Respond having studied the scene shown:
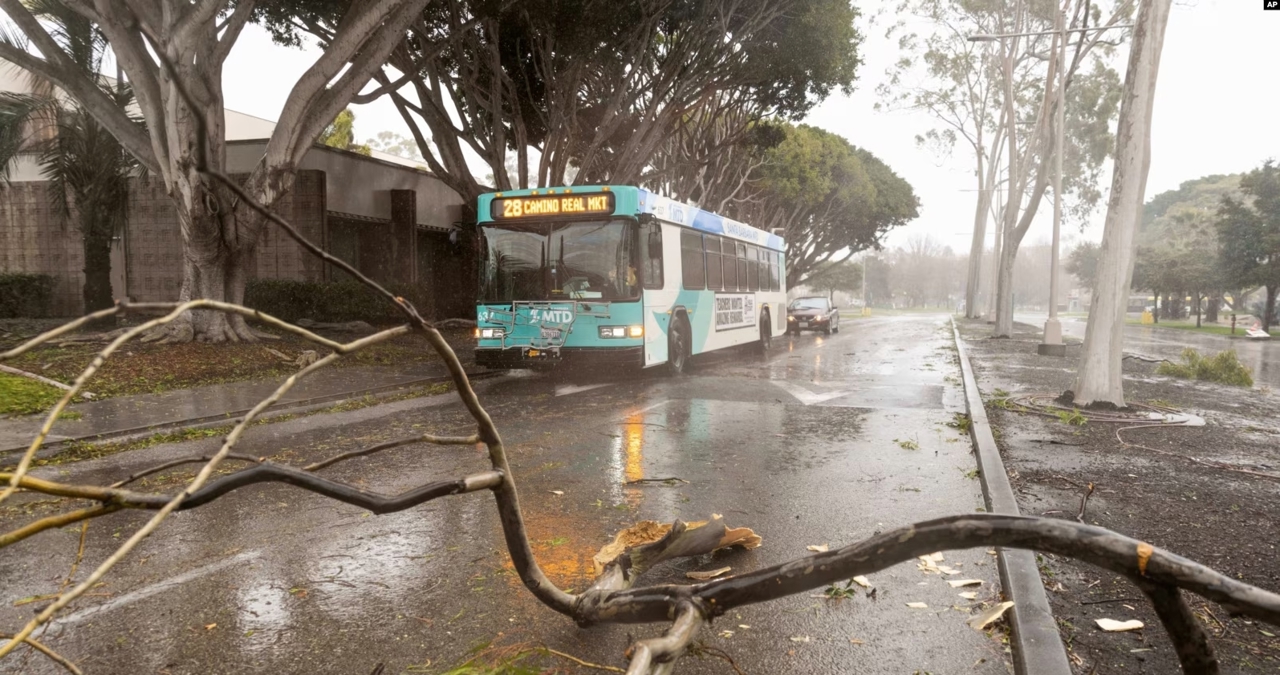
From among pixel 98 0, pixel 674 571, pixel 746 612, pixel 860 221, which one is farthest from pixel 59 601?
pixel 860 221

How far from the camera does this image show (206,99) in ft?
45.0

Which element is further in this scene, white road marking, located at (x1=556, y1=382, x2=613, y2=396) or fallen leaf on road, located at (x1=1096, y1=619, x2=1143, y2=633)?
white road marking, located at (x1=556, y1=382, x2=613, y2=396)

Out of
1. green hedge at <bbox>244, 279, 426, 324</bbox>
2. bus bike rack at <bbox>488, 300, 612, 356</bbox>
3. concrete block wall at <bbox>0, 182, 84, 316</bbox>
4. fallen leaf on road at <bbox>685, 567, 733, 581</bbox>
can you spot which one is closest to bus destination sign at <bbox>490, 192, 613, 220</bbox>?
bus bike rack at <bbox>488, 300, 612, 356</bbox>

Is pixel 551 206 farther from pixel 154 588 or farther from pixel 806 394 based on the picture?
pixel 154 588

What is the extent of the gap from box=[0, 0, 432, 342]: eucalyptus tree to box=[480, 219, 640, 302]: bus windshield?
3976 mm

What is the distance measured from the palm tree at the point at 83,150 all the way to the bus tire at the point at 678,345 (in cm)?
1325

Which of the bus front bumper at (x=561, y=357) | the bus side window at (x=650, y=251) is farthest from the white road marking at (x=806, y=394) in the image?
the bus side window at (x=650, y=251)

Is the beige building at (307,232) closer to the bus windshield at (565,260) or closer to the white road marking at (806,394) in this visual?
the bus windshield at (565,260)

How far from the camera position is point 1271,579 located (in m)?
4.38

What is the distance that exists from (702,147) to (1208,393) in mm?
20061

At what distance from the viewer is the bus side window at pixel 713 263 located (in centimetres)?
1739

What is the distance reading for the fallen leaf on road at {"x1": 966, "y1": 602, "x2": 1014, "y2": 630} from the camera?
3.87m

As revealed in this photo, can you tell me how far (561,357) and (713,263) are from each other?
536 cm

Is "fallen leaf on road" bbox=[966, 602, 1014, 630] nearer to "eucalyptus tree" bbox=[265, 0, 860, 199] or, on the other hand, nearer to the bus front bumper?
the bus front bumper
